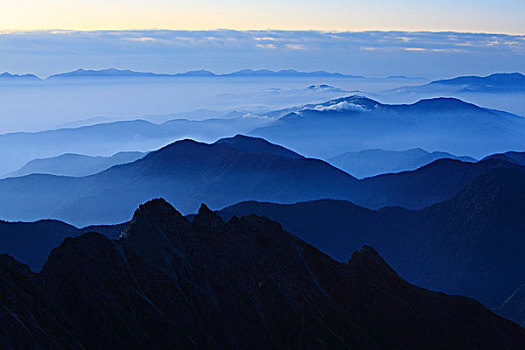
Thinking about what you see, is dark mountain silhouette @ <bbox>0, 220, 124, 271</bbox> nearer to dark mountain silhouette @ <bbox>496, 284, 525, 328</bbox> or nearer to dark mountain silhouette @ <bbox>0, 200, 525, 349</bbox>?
Answer: dark mountain silhouette @ <bbox>0, 200, 525, 349</bbox>

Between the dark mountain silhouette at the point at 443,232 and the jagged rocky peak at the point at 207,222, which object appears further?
the dark mountain silhouette at the point at 443,232

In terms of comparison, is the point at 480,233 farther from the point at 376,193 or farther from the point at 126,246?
the point at 126,246

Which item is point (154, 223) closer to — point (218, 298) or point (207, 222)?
point (207, 222)

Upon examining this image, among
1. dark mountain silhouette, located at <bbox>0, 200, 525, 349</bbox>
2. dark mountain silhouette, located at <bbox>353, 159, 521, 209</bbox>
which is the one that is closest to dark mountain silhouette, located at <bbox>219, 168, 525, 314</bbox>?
dark mountain silhouette, located at <bbox>353, 159, 521, 209</bbox>

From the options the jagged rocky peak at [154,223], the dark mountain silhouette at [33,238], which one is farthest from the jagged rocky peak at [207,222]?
the dark mountain silhouette at [33,238]

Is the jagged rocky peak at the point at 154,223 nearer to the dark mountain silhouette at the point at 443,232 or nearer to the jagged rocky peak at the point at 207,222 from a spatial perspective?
the jagged rocky peak at the point at 207,222
